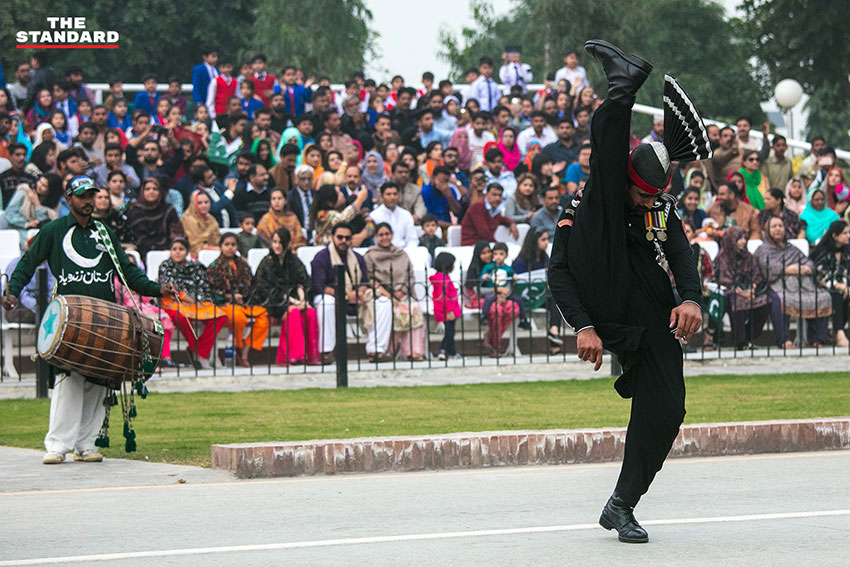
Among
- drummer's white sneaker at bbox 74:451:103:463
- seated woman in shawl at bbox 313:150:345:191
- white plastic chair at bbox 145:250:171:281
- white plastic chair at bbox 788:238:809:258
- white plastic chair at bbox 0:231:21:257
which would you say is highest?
seated woman in shawl at bbox 313:150:345:191

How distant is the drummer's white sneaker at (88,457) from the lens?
37.7ft

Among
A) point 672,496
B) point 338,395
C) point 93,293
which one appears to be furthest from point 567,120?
point 672,496

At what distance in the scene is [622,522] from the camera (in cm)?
761

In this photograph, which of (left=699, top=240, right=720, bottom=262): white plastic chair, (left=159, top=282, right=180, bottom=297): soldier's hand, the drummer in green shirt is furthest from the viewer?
(left=699, top=240, right=720, bottom=262): white plastic chair

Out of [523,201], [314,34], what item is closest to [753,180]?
[523,201]

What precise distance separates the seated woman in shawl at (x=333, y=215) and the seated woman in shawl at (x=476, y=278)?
1706mm

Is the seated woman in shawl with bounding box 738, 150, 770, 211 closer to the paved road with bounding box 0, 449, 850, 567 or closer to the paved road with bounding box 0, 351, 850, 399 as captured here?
the paved road with bounding box 0, 351, 850, 399

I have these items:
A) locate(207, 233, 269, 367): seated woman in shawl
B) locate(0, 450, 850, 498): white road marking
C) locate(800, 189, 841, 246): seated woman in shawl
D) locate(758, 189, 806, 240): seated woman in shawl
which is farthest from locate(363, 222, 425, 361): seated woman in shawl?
locate(0, 450, 850, 498): white road marking

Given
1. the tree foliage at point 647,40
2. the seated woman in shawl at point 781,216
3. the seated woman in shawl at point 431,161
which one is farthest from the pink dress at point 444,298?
the tree foliage at point 647,40

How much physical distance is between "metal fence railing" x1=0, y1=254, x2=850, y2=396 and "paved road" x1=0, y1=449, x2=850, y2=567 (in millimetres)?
6449

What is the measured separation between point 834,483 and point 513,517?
2336 mm

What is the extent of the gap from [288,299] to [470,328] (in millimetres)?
2485

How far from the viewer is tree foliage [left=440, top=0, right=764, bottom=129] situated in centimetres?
5272

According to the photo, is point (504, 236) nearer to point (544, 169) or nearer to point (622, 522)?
point (544, 169)
